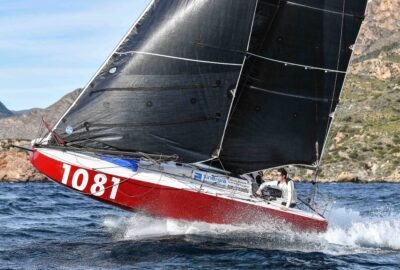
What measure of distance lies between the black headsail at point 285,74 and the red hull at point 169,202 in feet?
5.57

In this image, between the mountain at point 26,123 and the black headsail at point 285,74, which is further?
the mountain at point 26,123

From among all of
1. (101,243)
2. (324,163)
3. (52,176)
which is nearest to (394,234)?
(101,243)

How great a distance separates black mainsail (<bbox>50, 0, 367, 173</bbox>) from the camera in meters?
18.6

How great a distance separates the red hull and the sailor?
28.4 inches

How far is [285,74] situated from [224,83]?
6.79ft

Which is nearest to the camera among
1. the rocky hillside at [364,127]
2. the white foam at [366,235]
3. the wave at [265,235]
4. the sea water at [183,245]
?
the sea water at [183,245]

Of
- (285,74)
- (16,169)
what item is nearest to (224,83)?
(285,74)

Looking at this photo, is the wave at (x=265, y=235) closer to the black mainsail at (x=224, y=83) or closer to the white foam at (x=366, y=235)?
the white foam at (x=366, y=235)

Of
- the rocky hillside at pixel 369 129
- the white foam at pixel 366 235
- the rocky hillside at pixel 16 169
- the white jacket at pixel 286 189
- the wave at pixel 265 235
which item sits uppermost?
the rocky hillside at pixel 369 129

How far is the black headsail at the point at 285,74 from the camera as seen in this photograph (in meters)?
19.9

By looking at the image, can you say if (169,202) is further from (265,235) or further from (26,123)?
(26,123)

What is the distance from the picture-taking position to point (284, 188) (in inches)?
779

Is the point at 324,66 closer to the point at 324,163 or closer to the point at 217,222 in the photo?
the point at 217,222

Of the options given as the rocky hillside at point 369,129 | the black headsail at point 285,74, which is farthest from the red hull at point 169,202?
the rocky hillside at point 369,129
